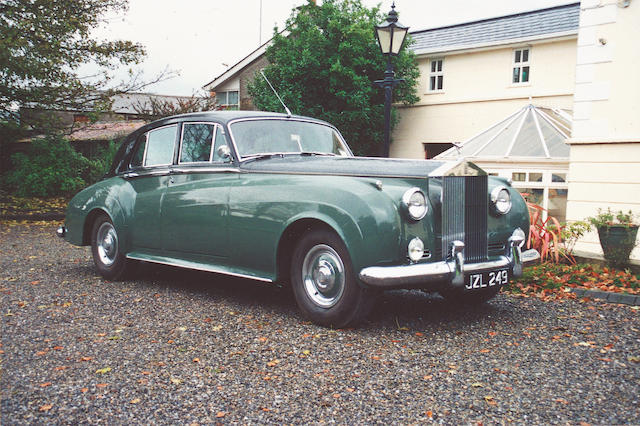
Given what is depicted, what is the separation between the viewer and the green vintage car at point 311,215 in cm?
399

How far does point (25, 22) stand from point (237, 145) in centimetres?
946

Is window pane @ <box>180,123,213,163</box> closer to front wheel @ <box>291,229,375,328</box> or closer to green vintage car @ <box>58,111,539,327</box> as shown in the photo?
green vintage car @ <box>58,111,539,327</box>

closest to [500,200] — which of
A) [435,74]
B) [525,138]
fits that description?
[525,138]

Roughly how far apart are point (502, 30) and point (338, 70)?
591cm

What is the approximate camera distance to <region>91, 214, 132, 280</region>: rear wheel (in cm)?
619

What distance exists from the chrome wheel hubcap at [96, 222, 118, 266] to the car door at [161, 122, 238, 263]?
1.00 m

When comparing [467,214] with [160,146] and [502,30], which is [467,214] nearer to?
[160,146]

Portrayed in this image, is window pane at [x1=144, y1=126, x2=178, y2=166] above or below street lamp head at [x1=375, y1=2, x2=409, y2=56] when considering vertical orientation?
below

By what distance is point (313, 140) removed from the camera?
5.68 meters

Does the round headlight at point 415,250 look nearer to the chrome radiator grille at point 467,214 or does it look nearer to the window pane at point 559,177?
the chrome radiator grille at point 467,214

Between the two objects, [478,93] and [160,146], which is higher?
[478,93]

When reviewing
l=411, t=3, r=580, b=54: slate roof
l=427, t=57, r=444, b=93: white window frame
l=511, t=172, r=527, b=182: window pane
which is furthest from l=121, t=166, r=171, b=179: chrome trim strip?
l=427, t=57, r=444, b=93: white window frame

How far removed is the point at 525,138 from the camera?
12.5 m

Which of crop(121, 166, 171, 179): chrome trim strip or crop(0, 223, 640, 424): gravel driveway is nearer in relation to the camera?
crop(0, 223, 640, 424): gravel driveway
